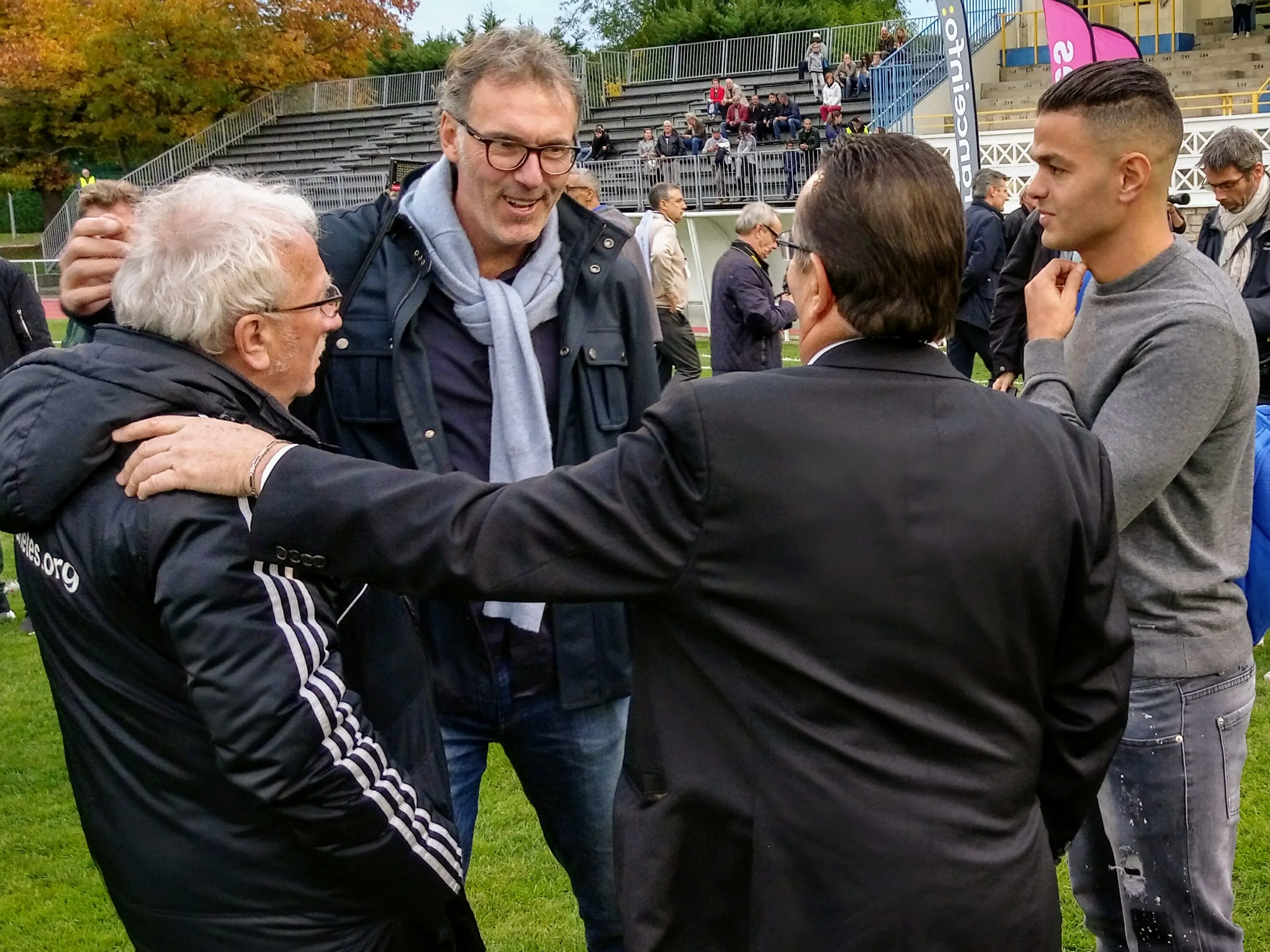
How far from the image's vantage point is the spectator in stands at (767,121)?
25625 millimetres

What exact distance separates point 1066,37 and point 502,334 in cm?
741

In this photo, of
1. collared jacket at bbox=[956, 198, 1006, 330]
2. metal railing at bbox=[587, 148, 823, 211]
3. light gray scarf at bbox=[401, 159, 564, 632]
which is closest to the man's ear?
light gray scarf at bbox=[401, 159, 564, 632]

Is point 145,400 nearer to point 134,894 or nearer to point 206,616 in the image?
point 206,616

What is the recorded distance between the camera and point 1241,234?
18.2ft

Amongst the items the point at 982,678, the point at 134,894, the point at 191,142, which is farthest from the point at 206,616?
the point at 191,142

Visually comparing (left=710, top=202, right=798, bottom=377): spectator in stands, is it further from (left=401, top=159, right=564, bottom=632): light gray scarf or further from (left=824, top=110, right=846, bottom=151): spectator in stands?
(left=824, top=110, right=846, bottom=151): spectator in stands

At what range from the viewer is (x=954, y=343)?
9367 millimetres

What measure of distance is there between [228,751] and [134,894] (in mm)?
381

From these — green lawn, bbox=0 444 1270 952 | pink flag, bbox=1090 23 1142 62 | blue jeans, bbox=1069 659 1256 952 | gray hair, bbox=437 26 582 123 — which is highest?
pink flag, bbox=1090 23 1142 62

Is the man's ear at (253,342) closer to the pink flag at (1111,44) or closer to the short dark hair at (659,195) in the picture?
the pink flag at (1111,44)

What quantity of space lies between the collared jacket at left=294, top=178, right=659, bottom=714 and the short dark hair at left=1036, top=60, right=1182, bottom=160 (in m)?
0.94

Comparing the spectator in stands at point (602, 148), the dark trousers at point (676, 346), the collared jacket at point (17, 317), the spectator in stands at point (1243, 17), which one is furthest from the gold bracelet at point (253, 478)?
the spectator in stands at point (1243, 17)

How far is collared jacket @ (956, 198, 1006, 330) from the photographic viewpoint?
8742mm

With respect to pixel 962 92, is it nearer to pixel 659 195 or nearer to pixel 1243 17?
pixel 659 195
